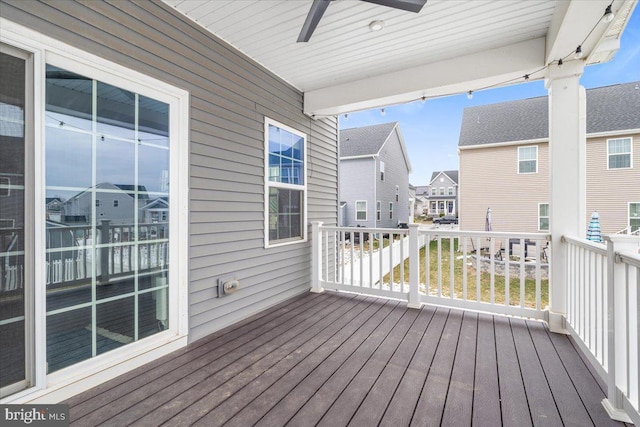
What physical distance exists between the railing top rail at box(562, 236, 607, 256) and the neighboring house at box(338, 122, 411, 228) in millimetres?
10807

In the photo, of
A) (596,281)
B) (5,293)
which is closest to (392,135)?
(596,281)

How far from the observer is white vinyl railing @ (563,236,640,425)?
1532 millimetres

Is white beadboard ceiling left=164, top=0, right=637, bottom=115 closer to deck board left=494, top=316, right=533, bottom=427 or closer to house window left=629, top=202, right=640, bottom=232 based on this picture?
deck board left=494, top=316, right=533, bottom=427

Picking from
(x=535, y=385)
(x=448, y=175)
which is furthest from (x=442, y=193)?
(x=535, y=385)

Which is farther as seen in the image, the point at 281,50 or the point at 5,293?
the point at 281,50

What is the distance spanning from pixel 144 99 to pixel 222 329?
86.4 inches

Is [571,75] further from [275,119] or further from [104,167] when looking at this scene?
[104,167]

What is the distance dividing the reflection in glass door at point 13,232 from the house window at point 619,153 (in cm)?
1180

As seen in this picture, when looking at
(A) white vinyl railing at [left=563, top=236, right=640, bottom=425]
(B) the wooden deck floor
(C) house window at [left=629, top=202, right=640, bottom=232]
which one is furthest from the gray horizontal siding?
(C) house window at [left=629, top=202, right=640, bottom=232]

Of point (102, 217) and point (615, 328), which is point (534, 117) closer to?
point (615, 328)

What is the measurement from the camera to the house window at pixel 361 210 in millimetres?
13578

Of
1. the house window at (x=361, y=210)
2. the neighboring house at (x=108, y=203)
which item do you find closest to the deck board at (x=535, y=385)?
the neighboring house at (x=108, y=203)

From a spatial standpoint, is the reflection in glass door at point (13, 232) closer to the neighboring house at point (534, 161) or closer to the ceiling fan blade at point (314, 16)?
the ceiling fan blade at point (314, 16)

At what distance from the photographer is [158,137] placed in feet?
7.82
